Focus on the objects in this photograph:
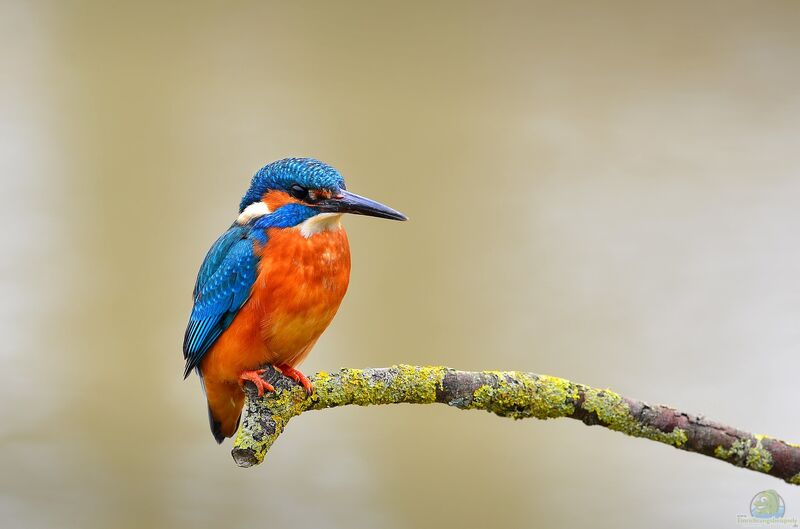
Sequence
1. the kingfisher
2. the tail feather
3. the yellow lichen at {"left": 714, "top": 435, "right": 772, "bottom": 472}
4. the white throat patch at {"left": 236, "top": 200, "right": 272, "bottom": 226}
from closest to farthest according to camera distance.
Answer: the yellow lichen at {"left": 714, "top": 435, "right": 772, "bottom": 472} < the kingfisher < the white throat patch at {"left": 236, "top": 200, "right": 272, "bottom": 226} < the tail feather

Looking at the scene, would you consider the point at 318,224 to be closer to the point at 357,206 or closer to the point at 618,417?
the point at 357,206

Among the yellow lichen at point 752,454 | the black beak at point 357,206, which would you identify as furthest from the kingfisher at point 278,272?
the yellow lichen at point 752,454

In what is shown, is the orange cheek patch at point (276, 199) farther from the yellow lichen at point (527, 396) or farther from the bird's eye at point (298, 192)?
the yellow lichen at point (527, 396)

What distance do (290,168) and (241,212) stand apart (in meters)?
0.26

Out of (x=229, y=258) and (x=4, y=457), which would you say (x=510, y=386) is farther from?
(x=4, y=457)

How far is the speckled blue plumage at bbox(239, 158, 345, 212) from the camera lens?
217 cm

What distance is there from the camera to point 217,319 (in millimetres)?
2309

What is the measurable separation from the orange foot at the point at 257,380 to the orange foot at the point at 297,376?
49 millimetres

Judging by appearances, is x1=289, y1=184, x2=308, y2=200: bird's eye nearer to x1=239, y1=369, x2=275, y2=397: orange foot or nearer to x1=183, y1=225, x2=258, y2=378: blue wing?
x1=183, y1=225, x2=258, y2=378: blue wing

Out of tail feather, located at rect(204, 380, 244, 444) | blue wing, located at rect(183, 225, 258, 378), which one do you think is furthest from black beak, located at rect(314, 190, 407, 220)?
tail feather, located at rect(204, 380, 244, 444)

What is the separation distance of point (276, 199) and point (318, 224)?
0.13 metres

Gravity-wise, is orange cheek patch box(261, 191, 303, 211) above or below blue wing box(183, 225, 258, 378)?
above

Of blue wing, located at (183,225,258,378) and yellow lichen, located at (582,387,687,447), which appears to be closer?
yellow lichen, located at (582,387,687,447)

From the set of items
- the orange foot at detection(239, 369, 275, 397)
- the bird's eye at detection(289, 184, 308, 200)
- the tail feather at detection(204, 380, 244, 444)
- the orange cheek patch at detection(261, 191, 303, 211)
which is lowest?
the tail feather at detection(204, 380, 244, 444)
